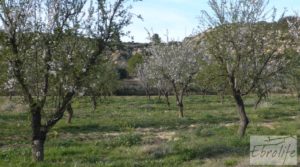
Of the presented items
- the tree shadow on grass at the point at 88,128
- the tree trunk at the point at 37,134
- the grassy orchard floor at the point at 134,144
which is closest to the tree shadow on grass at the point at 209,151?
the grassy orchard floor at the point at 134,144

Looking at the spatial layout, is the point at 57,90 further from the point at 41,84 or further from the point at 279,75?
the point at 279,75

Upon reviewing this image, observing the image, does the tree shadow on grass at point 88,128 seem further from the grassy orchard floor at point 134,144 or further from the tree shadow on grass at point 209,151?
the tree shadow on grass at point 209,151

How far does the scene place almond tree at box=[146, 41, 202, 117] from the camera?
3616 cm

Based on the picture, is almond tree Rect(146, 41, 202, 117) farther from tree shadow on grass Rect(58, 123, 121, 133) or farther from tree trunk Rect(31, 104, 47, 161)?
tree trunk Rect(31, 104, 47, 161)

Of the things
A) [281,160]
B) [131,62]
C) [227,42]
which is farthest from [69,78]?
[131,62]

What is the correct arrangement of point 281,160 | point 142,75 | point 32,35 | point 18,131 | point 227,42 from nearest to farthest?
point 281,160 < point 32,35 < point 227,42 < point 18,131 < point 142,75

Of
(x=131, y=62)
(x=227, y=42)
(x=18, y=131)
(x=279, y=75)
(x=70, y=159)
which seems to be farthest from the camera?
(x=131, y=62)

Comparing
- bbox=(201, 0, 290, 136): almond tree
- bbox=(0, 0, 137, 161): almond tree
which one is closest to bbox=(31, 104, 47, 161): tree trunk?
bbox=(0, 0, 137, 161): almond tree

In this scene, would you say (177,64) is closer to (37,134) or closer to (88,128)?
(88,128)

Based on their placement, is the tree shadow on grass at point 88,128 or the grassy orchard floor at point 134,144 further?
the tree shadow on grass at point 88,128

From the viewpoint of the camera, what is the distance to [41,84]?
1391 centimetres

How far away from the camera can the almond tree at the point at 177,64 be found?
3616 cm

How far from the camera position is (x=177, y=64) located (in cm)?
3831

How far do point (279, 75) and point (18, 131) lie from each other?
12886mm
